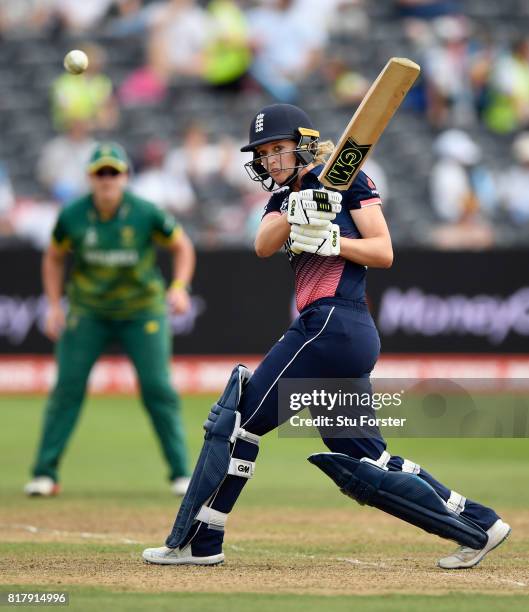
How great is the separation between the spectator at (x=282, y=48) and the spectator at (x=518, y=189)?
2944mm

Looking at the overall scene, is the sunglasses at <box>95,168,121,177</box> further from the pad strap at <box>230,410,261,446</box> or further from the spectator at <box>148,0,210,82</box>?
the spectator at <box>148,0,210,82</box>

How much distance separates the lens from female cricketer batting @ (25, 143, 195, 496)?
27.8 feet

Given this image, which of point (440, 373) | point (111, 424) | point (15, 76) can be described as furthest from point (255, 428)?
point (15, 76)

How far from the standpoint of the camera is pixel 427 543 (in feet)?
22.1

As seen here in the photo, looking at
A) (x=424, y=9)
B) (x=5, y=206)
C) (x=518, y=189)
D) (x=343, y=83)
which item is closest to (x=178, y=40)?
(x=343, y=83)

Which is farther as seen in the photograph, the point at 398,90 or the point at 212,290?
the point at 212,290

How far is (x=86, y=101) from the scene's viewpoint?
1625 centimetres

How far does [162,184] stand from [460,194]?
11.9 feet

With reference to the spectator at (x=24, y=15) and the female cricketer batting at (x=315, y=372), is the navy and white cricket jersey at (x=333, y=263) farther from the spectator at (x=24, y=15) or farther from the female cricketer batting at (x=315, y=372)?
the spectator at (x=24, y=15)

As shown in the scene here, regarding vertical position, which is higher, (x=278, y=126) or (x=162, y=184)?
(x=162, y=184)

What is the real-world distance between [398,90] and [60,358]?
3890mm

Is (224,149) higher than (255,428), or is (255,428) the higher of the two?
(224,149)

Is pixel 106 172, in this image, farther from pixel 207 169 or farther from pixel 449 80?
pixel 449 80

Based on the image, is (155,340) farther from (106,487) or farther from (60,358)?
(106,487)
